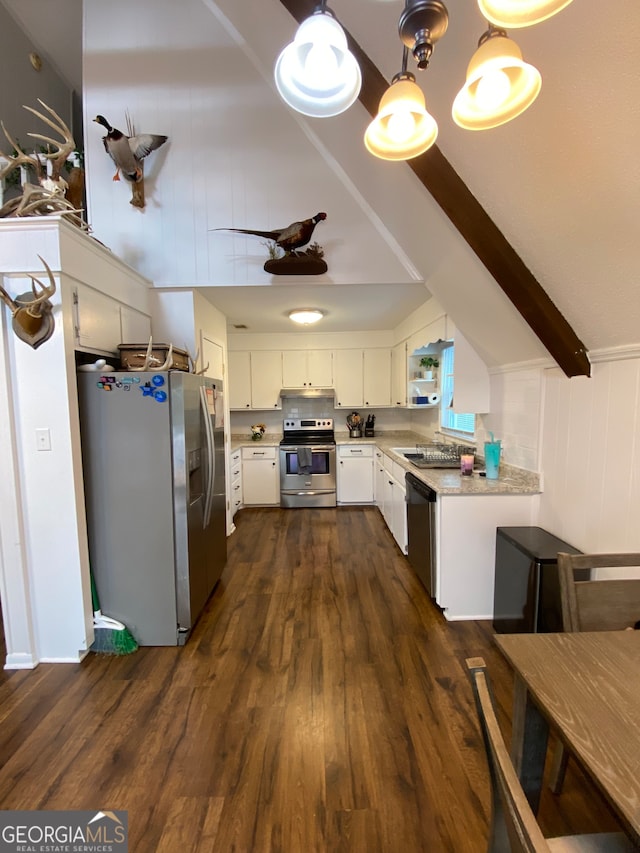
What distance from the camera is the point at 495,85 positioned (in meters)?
0.98

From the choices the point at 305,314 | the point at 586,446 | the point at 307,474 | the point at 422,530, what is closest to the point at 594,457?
the point at 586,446

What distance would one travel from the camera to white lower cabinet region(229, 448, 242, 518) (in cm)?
427

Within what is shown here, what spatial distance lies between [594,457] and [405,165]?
195 cm

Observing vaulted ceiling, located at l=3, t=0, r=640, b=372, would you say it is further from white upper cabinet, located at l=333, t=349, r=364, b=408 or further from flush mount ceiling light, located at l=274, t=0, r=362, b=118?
white upper cabinet, located at l=333, t=349, r=364, b=408

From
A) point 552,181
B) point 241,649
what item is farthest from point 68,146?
point 241,649

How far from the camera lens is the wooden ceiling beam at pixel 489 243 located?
1.86 metres

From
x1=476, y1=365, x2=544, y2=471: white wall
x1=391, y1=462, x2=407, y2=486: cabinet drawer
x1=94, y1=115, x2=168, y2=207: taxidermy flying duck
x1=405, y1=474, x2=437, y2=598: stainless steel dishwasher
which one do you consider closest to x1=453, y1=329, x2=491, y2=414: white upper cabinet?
x1=476, y1=365, x2=544, y2=471: white wall

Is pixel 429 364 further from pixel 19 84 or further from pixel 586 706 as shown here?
pixel 19 84

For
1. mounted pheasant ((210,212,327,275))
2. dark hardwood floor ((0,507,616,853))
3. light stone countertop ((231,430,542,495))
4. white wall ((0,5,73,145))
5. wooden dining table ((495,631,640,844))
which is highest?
white wall ((0,5,73,145))

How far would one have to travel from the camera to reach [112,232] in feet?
9.66

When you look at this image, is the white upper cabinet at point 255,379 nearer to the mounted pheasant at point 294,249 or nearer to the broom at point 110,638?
the mounted pheasant at point 294,249

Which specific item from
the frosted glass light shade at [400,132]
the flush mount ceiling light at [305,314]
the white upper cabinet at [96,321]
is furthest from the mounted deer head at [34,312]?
the flush mount ceiling light at [305,314]

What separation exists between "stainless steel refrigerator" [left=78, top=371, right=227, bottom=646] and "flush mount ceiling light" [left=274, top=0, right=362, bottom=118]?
5.03ft

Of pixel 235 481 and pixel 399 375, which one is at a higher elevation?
pixel 399 375
